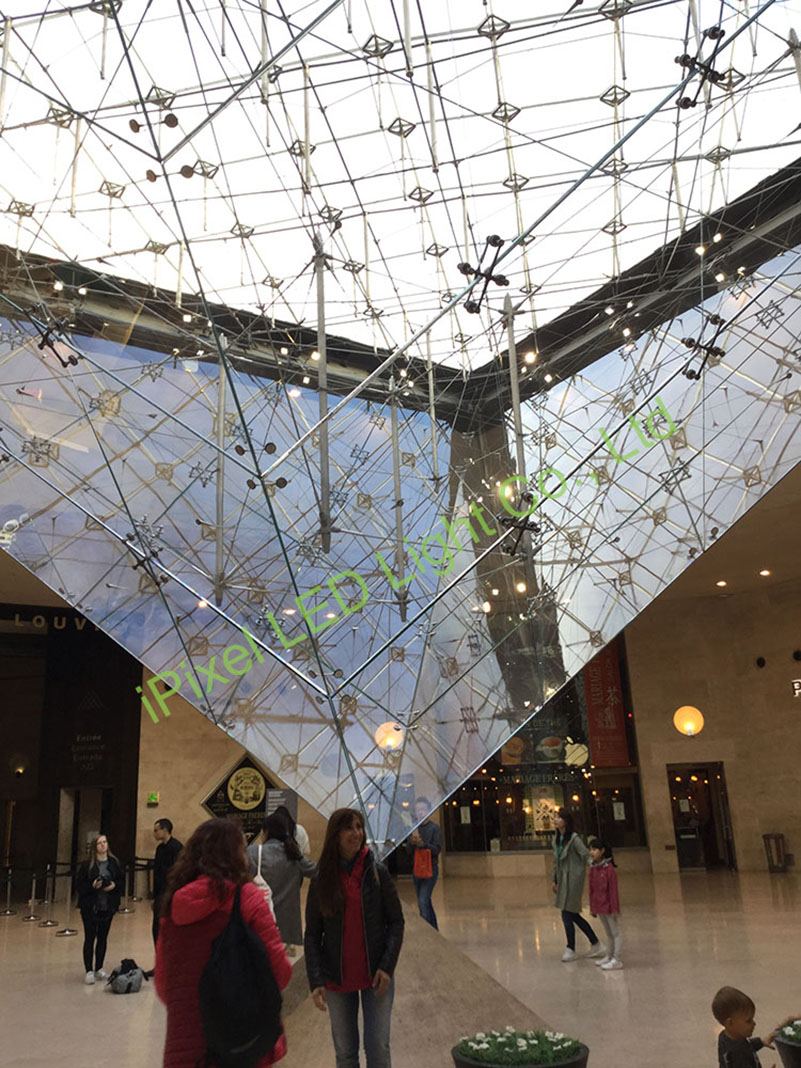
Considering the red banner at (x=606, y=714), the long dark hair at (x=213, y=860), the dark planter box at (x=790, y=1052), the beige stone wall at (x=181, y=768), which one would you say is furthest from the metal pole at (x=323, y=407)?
the red banner at (x=606, y=714)

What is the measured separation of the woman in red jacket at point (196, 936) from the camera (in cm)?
231

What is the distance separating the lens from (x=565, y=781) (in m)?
18.4

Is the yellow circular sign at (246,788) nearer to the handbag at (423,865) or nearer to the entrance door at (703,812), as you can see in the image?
the entrance door at (703,812)

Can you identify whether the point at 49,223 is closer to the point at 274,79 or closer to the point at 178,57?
the point at 178,57

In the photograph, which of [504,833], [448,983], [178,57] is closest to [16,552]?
[178,57]

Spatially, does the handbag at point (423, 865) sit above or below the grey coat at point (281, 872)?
below

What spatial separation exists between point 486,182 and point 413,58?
4.35ft

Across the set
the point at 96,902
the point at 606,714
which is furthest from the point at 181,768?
the point at 96,902

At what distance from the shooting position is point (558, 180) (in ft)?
29.0

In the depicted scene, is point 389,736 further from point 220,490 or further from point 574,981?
point 574,981

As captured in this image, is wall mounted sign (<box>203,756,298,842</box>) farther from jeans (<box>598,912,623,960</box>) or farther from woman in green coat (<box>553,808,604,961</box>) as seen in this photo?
jeans (<box>598,912,623,960</box>)

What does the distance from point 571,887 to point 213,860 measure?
19.8 feet

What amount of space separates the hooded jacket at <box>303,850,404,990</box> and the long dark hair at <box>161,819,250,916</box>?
3.36 ft

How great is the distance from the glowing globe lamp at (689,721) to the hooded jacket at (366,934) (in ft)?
50.1
